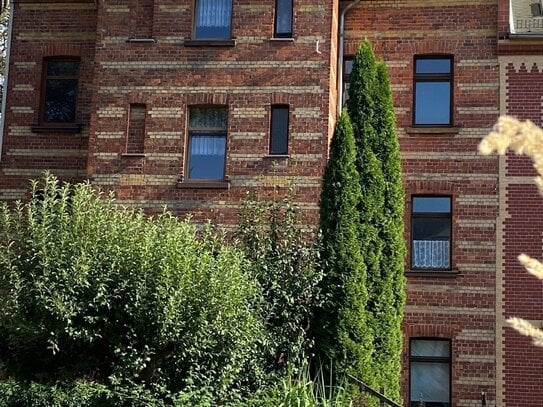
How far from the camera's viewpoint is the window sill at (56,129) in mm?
19734

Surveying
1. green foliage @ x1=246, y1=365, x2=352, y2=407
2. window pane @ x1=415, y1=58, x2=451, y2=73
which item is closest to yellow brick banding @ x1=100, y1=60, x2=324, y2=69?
window pane @ x1=415, y1=58, x2=451, y2=73

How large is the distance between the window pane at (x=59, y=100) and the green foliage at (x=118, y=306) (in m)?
A: 7.18

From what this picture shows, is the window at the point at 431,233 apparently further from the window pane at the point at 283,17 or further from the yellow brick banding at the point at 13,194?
the yellow brick banding at the point at 13,194

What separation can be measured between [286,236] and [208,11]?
5.98 metres

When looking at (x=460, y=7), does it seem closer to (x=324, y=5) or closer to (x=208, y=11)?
(x=324, y=5)

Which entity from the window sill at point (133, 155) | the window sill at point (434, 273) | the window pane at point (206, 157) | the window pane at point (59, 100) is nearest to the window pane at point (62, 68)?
the window pane at point (59, 100)

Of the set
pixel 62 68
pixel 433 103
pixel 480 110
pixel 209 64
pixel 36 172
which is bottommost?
pixel 36 172

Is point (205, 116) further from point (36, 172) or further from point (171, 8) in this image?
point (36, 172)

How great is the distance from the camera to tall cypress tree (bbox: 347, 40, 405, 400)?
15.5 m

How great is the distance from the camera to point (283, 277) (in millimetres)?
14633

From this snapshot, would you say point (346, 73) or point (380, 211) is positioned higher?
point (346, 73)

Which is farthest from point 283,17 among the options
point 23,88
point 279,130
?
point 23,88

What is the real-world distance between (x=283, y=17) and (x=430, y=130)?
3.90 m

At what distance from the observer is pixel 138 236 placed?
13203 mm
